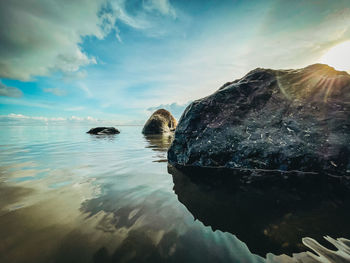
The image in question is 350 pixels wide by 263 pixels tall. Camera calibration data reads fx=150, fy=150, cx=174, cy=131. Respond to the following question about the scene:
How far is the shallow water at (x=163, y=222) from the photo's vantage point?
4.95 feet

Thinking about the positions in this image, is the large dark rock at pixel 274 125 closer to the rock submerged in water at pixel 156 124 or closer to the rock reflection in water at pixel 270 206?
the rock reflection in water at pixel 270 206

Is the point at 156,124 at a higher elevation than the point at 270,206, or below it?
higher

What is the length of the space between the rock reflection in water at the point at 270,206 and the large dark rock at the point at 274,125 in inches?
20.0

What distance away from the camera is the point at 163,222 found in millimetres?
2035

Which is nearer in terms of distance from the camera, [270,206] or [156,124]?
[270,206]

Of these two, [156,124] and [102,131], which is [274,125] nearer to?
[156,124]

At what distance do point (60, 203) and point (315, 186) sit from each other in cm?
477

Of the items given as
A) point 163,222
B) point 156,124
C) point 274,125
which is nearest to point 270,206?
point 163,222

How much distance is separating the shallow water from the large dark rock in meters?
0.90

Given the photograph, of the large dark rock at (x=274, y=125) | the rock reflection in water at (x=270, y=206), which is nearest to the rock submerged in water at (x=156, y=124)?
the large dark rock at (x=274, y=125)

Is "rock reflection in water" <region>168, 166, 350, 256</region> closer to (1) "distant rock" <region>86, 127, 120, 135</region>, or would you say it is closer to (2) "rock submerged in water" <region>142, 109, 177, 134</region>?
(2) "rock submerged in water" <region>142, 109, 177, 134</region>

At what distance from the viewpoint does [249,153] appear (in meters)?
4.17

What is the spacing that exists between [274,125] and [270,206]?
2.70 m

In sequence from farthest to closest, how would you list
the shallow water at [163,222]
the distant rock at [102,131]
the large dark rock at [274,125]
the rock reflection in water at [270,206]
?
the distant rock at [102,131]
the large dark rock at [274,125]
the rock reflection in water at [270,206]
the shallow water at [163,222]
